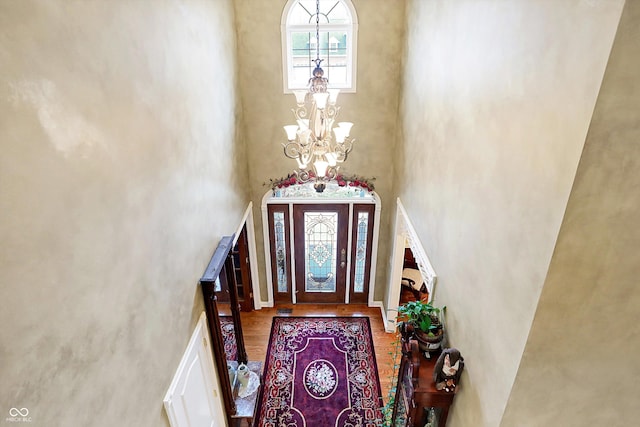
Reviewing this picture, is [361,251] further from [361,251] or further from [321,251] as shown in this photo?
[321,251]

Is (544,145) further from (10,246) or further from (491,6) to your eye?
(10,246)

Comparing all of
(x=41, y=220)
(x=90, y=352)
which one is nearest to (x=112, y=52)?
(x=41, y=220)

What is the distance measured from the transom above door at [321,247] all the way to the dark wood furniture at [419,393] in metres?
2.89

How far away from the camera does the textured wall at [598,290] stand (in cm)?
147

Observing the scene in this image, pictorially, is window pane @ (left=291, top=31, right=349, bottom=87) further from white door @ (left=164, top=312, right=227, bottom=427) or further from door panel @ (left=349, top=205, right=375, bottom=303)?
white door @ (left=164, top=312, right=227, bottom=427)

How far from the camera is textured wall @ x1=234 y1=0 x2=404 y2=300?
193 inches

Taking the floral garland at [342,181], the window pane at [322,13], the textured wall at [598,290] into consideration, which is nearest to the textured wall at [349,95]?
the floral garland at [342,181]

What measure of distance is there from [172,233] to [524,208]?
2319 millimetres

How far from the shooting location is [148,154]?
8.09 ft

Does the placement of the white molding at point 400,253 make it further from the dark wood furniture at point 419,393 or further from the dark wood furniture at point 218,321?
the dark wood furniture at point 218,321

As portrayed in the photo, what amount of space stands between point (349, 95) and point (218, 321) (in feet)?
11.1

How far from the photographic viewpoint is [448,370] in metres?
2.87

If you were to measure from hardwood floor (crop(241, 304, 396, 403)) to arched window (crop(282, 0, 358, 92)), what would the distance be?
3599 mm

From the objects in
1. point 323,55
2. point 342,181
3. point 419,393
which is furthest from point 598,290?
point 323,55
